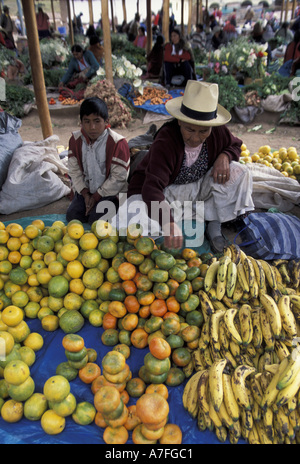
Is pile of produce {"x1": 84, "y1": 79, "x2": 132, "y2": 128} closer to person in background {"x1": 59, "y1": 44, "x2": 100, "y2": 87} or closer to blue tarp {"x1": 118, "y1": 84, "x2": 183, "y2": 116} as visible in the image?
blue tarp {"x1": 118, "y1": 84, "x2": 183, "y2": 116}

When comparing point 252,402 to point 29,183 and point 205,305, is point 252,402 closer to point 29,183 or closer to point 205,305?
point 205,305

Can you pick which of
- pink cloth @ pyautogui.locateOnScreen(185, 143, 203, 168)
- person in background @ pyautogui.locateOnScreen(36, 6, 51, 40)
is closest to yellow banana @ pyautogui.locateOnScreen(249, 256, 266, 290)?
pink cloth @ pyautogui.locateOnScreen(185, 143, 203, 168)

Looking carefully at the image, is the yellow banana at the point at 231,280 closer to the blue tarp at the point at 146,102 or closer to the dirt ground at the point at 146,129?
the dirt ground at the point at 146,129

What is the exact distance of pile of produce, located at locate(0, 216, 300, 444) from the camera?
1560 millimetres

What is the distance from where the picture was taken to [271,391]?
1490 mm

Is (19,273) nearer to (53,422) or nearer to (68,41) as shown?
(53,422)

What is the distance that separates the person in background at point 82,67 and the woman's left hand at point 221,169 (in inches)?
265

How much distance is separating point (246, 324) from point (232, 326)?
8cm

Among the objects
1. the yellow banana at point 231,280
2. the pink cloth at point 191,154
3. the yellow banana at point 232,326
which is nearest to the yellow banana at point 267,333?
the yellow banana at point 232,326

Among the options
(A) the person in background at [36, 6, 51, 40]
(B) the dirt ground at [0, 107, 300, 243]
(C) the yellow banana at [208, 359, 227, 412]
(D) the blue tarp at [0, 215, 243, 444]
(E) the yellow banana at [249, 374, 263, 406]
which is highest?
(A) the person in background at [36, 6, 51, 40]

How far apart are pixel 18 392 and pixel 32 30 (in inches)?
189

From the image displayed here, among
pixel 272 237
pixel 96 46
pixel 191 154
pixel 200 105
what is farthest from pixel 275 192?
pixel 96 46

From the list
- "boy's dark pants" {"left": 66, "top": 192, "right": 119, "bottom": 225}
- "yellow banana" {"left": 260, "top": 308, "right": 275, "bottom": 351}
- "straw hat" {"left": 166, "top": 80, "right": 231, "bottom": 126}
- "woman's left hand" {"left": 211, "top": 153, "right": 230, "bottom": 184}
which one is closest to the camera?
"yellow banana" {"left": 260, "top": 308, "right": 275, "bottom": 351}

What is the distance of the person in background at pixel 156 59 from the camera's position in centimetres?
1042
